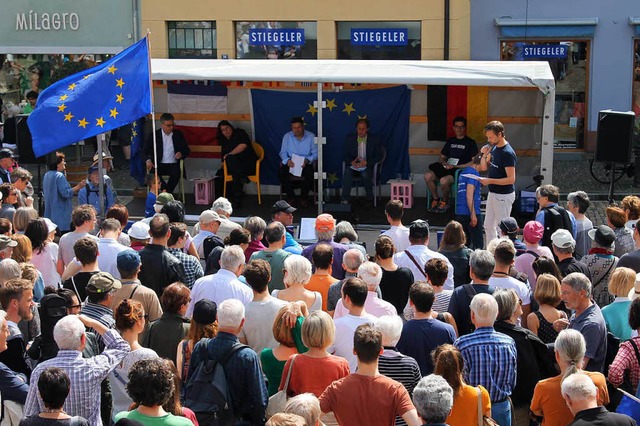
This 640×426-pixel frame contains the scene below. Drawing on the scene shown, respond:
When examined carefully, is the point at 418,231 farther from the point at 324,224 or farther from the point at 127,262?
the point at 127,262

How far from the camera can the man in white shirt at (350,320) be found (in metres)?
6.32

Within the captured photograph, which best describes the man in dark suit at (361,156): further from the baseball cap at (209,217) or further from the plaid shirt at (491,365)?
the plaid shirt at (491,365)

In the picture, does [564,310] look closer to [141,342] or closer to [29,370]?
[141,342]

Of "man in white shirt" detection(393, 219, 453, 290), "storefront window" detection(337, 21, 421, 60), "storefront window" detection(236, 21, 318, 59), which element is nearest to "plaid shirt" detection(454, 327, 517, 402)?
"man in white shirt" detection(393, 219, 453, 290)

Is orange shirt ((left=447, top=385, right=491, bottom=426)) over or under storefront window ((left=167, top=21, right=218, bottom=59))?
under

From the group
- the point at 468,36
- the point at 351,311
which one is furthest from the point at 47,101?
the point at 468,36

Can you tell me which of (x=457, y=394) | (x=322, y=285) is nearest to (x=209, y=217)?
(x=322, y=285)

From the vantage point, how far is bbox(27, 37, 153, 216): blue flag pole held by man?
11.0 m

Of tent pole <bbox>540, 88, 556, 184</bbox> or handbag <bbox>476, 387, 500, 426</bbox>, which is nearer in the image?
handbag <bbox>476, 387, 500, 426</bbox>

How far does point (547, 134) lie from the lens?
1209 cm

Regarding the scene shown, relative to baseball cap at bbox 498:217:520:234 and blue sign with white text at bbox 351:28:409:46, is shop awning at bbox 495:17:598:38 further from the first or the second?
baseball cap at bbox 498:217:520:234

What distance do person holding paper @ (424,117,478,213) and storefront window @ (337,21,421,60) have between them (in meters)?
4.84

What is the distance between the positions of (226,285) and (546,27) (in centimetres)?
1434

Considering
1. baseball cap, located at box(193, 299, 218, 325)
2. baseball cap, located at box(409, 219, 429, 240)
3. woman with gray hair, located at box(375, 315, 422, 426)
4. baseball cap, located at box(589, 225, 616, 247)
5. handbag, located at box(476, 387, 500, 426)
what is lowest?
handbag, located at box(476, 387, 500, 426)
